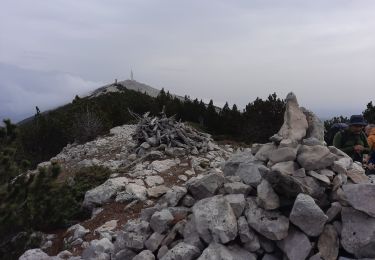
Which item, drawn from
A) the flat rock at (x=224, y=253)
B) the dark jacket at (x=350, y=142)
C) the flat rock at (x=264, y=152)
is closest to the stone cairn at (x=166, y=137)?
the dark jacket at (x=350, y=142)

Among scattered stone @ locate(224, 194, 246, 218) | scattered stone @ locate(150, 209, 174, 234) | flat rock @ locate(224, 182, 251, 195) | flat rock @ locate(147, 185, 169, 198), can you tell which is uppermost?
flat rock @ locate(224, 182, 251, 195)

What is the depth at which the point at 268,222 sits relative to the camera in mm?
5836

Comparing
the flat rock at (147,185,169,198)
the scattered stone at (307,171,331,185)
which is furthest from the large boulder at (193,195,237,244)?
the flat rock at (147,185,169,198)

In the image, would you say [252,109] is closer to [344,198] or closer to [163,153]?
[163,153]

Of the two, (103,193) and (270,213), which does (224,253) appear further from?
(103,193)

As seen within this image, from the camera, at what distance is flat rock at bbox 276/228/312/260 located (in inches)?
221

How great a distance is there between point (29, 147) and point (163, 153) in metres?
11.2

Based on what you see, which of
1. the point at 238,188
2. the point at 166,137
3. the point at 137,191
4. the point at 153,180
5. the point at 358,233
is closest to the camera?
the point at 358,233

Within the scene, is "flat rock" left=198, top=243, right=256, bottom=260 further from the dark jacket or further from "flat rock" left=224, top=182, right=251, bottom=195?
the dark jacket

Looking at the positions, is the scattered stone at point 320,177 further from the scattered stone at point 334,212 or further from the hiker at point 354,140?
the hiker at point 354,140

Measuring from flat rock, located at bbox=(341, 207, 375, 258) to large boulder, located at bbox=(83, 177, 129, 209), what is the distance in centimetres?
644

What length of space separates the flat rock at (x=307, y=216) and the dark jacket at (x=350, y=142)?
9.44 ft

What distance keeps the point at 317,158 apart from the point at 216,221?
5.71 ft

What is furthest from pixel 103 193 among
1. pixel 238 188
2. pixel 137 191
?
pixel 238 188
